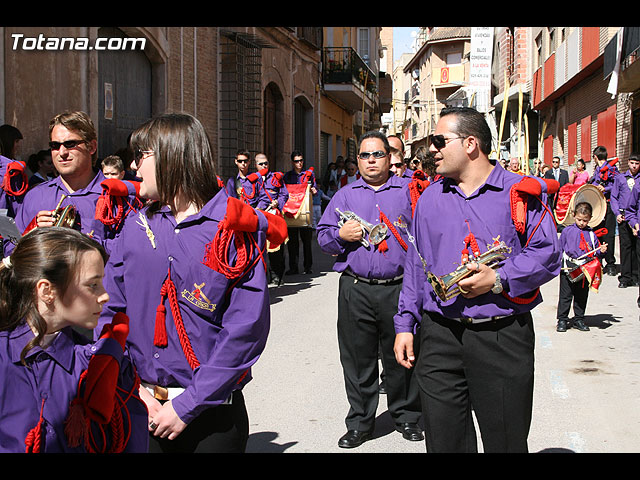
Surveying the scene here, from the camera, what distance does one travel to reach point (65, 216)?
4598 millimetres

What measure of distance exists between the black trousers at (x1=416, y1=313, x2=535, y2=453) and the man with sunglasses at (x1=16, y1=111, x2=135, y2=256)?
2.25 meters

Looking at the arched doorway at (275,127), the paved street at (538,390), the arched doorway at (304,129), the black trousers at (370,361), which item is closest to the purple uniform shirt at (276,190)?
the paved street at (538,390)

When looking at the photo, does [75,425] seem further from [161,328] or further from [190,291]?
[190,291]

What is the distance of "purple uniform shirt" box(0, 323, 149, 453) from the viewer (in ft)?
7.64

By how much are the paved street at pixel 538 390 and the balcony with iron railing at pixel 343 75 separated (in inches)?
839

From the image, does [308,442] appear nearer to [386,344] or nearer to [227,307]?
[386,344]

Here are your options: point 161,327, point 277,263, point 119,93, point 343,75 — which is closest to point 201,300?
point 161,327

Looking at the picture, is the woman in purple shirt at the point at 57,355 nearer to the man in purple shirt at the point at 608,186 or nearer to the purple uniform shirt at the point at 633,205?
the purple uniform shirt at the point at 633,205

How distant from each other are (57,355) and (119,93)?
12457mm

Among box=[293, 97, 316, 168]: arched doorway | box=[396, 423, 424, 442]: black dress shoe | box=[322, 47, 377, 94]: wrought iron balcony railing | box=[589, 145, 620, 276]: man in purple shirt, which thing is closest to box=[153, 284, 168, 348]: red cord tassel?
box=[396, 423, 424, 442]: black dress shoe

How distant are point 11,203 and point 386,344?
9.40 ft

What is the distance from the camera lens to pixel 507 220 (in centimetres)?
373

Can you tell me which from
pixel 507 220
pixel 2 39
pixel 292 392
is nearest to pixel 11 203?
pixel 292 392

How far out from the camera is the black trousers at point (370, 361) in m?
5.46
